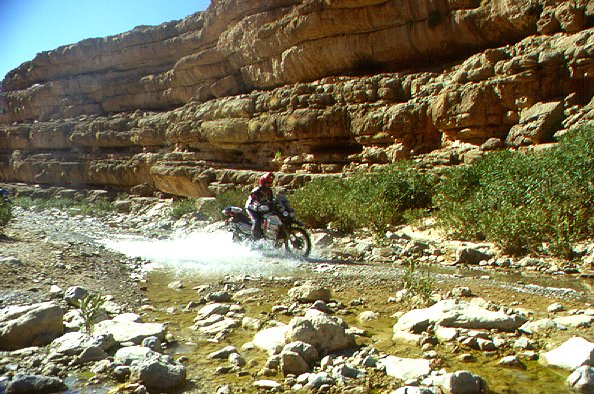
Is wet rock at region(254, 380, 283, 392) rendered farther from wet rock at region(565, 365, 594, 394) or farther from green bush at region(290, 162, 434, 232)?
green bush at region(290, 162, 434, 232)

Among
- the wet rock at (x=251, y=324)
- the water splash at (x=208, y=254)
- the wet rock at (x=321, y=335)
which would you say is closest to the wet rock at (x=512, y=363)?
the wet rock at (x=321, y=335)

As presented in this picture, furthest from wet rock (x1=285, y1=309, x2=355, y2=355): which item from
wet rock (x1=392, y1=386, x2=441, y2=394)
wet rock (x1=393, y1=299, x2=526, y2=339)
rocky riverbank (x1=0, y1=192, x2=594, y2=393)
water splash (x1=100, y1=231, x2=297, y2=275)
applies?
water splash (x1=100, y1=231, x2=297, y2=275)

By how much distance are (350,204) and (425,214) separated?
194 cm

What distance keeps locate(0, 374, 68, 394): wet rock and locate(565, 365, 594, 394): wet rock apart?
355 cm

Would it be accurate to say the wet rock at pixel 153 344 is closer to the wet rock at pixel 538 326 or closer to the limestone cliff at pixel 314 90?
the wet rock at pixel 538 326

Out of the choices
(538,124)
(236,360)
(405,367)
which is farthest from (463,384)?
(538,124)

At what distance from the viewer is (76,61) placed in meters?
40.8

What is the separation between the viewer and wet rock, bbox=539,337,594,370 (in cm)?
351

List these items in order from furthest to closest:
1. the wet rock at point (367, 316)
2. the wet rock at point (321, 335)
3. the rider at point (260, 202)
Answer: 1. the rider at point (260, 202)
2. the wet rock at point (367, 316)
3. the wet rock at point (321, 335)

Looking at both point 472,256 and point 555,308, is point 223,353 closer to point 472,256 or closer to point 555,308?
point 555,308

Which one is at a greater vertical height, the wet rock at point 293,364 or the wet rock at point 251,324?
the wet rock at point 293,364

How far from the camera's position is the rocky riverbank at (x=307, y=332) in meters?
3.64

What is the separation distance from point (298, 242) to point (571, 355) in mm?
6705

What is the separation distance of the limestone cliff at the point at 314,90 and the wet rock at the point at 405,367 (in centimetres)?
1133
